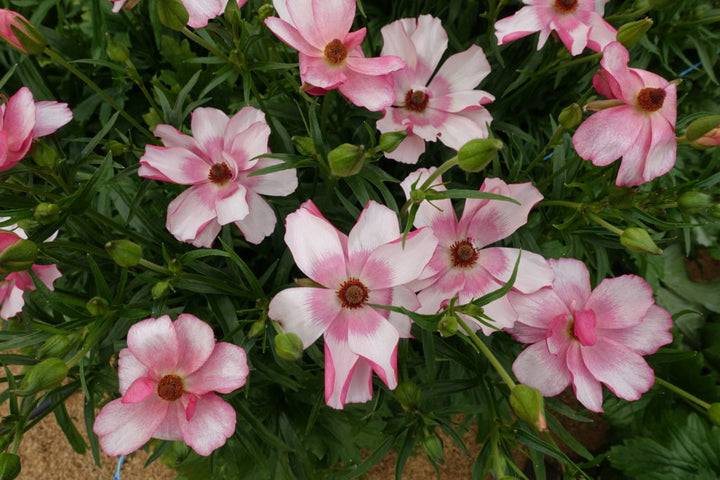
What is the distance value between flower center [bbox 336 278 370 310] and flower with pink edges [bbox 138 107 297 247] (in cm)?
19

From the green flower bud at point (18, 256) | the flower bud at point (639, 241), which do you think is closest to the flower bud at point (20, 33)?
the green flower bud at point (18, 256)

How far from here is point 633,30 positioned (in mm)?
809

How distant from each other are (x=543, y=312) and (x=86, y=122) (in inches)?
57.3

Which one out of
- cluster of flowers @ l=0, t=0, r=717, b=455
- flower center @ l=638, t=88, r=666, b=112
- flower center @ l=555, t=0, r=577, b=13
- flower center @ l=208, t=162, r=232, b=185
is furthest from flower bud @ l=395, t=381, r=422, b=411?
flower center @ l=555, t=0, r=577, b=13

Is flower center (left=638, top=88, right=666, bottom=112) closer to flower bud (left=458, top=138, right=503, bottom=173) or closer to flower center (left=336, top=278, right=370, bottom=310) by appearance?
flower bud (left=458, top=138, right=503, bottom=173)

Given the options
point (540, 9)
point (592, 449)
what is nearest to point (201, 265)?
point (540, 9)

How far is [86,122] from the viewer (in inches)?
64.1

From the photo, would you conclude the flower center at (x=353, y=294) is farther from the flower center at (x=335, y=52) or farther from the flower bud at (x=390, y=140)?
the flower center at (x=335, y=52)

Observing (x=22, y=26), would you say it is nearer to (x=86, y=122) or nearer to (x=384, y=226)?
(x=384, y=226)

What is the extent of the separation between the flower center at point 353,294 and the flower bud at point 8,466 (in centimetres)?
47

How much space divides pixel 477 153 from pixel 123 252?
1.51 ft

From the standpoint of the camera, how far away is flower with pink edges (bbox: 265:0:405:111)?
765 mm

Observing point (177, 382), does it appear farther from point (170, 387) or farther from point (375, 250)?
point (375, 250)

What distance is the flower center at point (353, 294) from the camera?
0.74 metres
